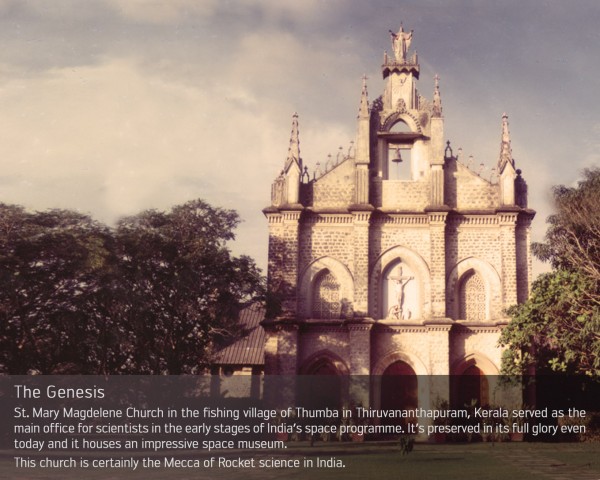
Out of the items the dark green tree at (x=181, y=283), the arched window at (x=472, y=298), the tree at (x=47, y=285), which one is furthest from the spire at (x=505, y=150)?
the tree at (x=47, y=285)

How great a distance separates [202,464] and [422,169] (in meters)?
17.4

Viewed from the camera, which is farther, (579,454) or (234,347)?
(234,347)

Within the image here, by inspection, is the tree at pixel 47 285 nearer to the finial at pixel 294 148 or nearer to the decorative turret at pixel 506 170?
the finial at pixel 294 148

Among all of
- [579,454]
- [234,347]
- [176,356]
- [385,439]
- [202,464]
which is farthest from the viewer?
[234,347]

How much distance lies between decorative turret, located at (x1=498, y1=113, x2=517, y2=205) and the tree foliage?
1060 centimetres

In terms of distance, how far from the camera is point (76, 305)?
24.6m

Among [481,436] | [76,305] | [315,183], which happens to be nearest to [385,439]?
[481,436]

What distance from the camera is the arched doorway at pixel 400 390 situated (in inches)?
1233

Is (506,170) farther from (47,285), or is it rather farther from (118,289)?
(47,285)

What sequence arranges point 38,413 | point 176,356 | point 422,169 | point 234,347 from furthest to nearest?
point 234,347, point 422,169, point 176,356, point 38,413

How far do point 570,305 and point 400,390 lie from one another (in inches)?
371

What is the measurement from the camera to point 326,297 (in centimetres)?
3222

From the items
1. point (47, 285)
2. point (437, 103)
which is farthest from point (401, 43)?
point (47, 285)

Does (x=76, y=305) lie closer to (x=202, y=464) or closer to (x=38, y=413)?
(x=38, y=413)
